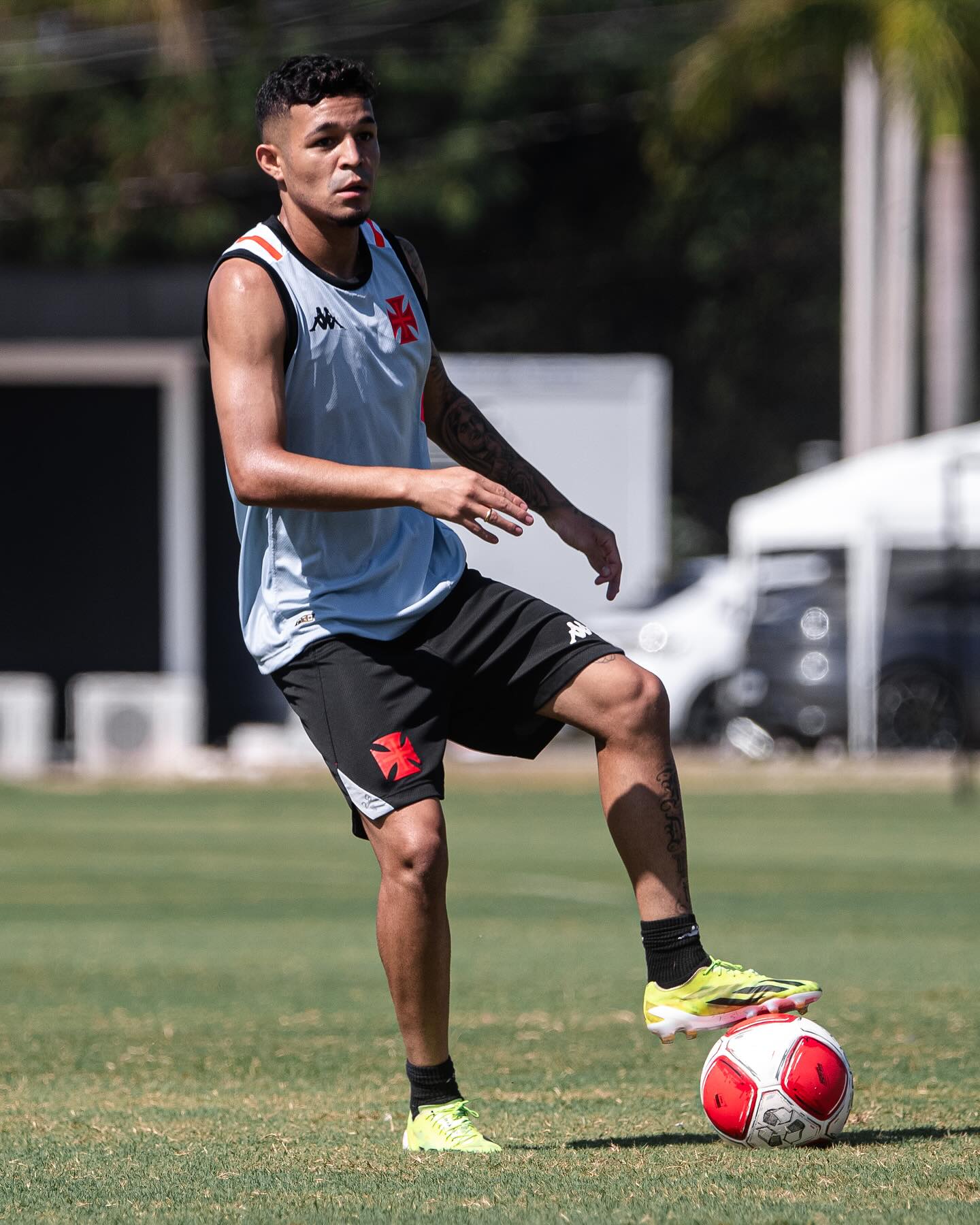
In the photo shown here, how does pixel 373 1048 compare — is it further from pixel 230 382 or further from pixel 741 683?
pixel 741 683

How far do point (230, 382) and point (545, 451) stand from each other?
21068 mm

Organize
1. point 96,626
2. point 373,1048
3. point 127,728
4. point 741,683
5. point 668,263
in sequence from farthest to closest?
point 668,263
point 96,626
point 127,728
point 741,683
point 373,1048

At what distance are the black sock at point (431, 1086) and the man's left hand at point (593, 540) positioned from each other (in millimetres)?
1200

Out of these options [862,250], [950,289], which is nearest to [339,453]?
[950,289]

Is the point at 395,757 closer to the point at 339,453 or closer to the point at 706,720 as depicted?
the point at 339,453

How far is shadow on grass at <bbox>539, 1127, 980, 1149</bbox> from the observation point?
15.9 ft

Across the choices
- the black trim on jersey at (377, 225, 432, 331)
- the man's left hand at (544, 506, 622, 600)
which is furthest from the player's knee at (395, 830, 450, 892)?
the black trim on jersey at (377, 225, 432, 331)

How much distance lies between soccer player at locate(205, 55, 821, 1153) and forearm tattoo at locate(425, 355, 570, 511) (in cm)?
45

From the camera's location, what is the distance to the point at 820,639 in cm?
2317

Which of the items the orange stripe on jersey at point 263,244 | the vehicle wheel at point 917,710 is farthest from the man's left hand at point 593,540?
the vehicle wheel at point 917,710

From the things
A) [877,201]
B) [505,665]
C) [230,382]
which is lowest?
[505,665]

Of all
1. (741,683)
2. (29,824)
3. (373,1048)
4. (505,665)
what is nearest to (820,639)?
(741,683)

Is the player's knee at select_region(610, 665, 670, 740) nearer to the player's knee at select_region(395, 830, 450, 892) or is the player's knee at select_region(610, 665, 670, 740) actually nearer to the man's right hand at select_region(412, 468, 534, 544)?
→ the player's knee at select_region(395, 830, 450, 892)

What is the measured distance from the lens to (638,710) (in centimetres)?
490
